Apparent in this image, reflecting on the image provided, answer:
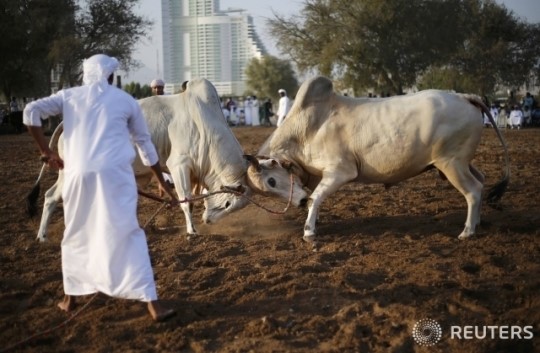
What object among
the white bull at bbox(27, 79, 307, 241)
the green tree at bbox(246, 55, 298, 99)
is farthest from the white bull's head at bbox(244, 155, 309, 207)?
the green tree at bbox(246, 55, 298, 99)

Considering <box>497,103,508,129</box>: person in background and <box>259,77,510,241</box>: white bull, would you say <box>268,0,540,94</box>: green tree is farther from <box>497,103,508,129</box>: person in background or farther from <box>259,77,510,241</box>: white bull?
<box>259,77,510,241</box>: white bull

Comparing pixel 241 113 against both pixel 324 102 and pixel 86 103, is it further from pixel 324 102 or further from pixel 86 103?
pixel 86 103

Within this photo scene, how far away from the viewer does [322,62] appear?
99.9 ft

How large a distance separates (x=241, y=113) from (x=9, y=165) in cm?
2147

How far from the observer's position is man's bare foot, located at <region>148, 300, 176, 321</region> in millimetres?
4215

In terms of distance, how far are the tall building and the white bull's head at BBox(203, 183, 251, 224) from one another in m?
61.8

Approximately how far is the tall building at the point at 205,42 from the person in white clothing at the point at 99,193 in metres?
64.6

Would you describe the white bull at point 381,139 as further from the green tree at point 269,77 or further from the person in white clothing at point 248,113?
the green tree at point 269,77

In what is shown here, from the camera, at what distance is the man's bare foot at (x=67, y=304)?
445 cm

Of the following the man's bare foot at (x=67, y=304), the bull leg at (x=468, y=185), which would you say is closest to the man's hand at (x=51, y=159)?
the man's bare foot at (x=67, y=304)

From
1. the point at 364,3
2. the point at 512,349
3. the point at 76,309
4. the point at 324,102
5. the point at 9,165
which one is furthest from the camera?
the point at 364,3

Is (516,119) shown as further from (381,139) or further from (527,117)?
(381,139)

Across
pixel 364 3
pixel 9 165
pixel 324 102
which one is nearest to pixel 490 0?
pixel 364 3

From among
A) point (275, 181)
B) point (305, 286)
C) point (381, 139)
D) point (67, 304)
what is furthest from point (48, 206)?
point (381, 139)
